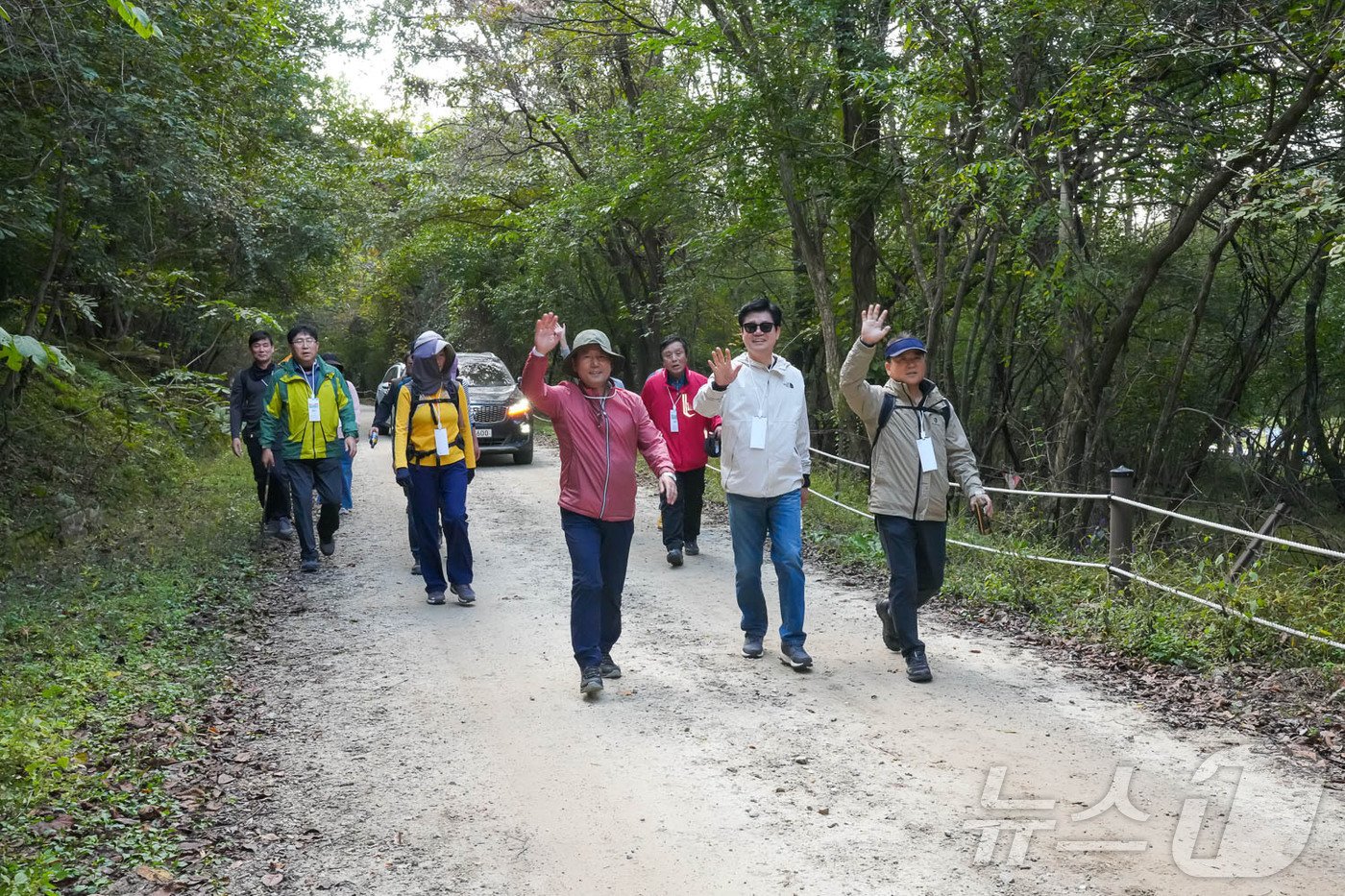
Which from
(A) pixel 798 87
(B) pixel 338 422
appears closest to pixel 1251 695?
(B) pixel 338 422

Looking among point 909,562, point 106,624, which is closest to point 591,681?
point 909,562

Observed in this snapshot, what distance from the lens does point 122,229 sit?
36.5ft

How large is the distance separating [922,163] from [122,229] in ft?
29.5

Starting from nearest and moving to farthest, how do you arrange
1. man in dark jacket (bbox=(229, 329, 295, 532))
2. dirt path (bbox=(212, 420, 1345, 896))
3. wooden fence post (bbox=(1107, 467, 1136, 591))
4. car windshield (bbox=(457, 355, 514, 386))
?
dirt path (bbox=(212, 420, 1345, 896)) < wooden fence post (bbox=(1107, 467, 1136, 591)) < man in dark jacket (bbox=(229, 329, 295, 532)) < car windshield (bbox=(457, 355, 514, 386))

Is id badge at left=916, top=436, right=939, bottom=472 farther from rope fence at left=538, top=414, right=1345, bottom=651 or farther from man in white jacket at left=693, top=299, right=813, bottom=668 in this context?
rope fence at left=538, top=414, right=1345, bottom=651

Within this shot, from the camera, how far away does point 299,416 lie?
32.1ft

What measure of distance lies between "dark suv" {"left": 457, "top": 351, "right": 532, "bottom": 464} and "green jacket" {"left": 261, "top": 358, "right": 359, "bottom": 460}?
8.50 m

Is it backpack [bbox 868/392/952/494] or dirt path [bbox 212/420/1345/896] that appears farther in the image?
backpack [bbox 868/392/952/494]

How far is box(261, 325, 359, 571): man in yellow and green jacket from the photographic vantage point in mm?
9781

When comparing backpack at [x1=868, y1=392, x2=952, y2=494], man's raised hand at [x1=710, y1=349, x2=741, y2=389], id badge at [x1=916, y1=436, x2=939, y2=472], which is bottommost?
id badge at [x1=916, y1=436, x2=939, y2=472]

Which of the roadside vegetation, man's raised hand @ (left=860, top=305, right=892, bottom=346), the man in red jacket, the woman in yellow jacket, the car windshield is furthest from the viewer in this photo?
the car windshield

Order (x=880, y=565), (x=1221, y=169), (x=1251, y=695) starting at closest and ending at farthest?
(x=1251, y=695) → (x=880, y=565) → (x=1221, y=169)

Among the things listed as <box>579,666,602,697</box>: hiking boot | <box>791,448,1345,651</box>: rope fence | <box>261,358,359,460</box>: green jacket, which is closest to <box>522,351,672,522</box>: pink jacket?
<box>579,666,602,697</box>: hiking boot

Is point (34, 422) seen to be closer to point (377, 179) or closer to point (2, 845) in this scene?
point (2, 845)
